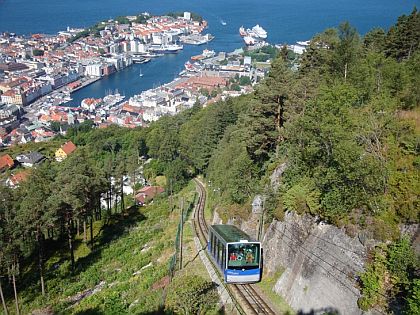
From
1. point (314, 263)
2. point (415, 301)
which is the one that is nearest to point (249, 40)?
point (314, 263)

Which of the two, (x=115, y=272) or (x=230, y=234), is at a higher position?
(x=230, y=234)

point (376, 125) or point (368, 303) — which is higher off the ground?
point (376, 125)

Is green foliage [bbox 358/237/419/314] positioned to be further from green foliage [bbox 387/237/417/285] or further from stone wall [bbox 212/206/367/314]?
stone wall [bbox 212/206/367/314]

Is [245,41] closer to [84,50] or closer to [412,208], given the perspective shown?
[84,50]

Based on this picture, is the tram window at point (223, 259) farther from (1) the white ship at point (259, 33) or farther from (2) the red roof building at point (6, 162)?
(1) the white ship at point (259, 33)

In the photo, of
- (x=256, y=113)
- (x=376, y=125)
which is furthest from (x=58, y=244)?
(x=376, y=125)

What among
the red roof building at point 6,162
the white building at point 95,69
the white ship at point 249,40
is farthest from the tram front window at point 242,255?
the white ship at point 249,40

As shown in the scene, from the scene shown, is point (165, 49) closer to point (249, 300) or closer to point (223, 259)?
point (223, 259)
